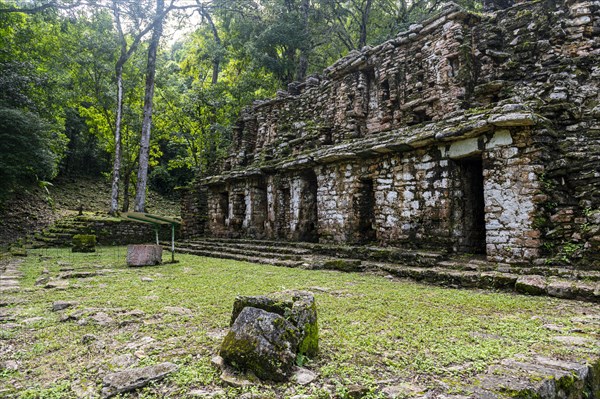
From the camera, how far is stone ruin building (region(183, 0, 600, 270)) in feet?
19.1

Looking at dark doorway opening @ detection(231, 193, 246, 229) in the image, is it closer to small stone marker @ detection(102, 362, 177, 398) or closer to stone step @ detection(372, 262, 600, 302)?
stone step @ detection(372, 262, 600, 302)

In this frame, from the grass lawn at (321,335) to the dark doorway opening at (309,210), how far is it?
5725 mm

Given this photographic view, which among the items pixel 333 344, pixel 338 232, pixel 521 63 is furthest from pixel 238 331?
pixel 521 63

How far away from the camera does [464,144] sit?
6.86 meters

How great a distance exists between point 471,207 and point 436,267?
1779mm

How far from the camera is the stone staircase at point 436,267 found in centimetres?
477

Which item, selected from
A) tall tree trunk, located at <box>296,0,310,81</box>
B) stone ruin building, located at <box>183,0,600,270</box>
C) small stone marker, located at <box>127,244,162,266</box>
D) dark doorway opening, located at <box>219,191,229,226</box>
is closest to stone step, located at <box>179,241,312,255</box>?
stone ruin building, located at <box>183,0,600,270</box>

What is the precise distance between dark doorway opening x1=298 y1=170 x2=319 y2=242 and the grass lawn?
573 cm

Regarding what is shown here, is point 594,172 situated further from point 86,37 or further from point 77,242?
point 86,37

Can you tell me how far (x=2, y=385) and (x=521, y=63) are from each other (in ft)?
30.4

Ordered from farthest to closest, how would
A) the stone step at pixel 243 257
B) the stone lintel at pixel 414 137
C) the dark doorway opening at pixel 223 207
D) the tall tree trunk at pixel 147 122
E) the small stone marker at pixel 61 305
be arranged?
1. the dark doorway opening at pixel 223 207
2. the tall tree trunk at pixel 147 122
3. the stone step at pixel 243 257
4. the stone lintel at pixel 414 137
5. the small stone marker at pixel 61 305

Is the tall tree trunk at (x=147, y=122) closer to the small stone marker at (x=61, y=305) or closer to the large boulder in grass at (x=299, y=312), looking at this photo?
the small stone marker at (x=61, y=305)

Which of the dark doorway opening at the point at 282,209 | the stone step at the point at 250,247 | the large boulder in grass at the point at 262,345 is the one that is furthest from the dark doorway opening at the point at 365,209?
the large boulder in grass at the point at 262,345

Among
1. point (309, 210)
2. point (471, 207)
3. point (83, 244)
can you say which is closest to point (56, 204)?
point (83, 244)
